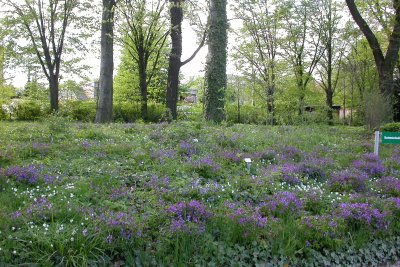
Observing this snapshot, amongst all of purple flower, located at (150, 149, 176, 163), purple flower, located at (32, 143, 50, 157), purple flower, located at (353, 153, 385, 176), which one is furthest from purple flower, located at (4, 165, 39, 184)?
purple flower, located at (353, 153, 385, 176)

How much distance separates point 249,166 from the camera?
6.69 meters

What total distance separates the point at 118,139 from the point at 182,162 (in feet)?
8.96

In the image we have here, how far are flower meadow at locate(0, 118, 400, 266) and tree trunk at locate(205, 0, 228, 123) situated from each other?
6352mm

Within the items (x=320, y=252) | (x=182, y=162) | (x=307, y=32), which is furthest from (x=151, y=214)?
(x=307, y=32)

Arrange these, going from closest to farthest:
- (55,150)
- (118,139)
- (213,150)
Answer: (55,150), (213,150), (118,139)

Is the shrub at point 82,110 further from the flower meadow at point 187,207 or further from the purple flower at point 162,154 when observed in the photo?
the purple flower at point 162,154

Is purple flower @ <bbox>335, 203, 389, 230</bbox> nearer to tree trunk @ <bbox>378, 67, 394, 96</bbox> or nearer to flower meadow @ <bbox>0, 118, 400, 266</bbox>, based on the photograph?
flower meadow @ <bbox>0, 118, 400, 266</bbox>

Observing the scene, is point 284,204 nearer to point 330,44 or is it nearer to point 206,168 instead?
point 206,168

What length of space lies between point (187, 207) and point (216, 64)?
1073 cm

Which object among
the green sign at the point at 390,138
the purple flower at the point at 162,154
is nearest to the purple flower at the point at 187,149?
the purple flower at the point at 162,154

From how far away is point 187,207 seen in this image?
451cm

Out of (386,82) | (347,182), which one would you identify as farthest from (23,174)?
(386,82)

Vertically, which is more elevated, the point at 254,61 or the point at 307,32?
the point at 307,32

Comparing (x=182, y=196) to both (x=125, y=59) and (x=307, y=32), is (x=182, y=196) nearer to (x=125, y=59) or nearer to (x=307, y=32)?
(x=125, y=59)
